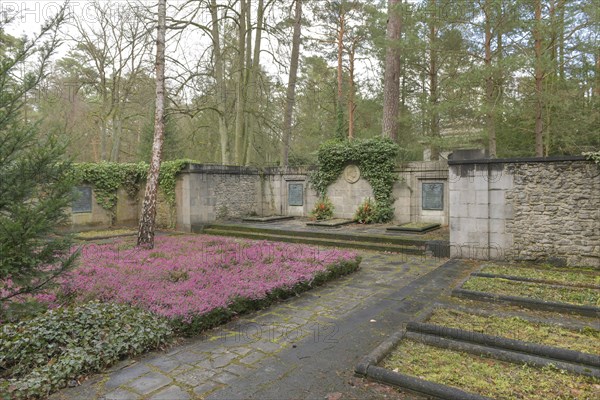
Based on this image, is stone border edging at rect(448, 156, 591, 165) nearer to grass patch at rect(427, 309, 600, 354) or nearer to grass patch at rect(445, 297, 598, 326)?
grass patch at rect(445, 297, 598, 326)

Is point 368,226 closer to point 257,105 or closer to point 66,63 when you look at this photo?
point 257,105

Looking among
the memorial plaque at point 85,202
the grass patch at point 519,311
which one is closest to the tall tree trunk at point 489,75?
the grass patch at point 519,311

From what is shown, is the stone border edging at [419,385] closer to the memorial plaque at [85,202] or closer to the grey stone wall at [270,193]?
the grey stone wall at [270,193]

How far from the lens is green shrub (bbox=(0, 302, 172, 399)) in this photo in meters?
2.94

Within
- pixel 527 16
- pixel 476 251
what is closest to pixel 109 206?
pixel 476 251

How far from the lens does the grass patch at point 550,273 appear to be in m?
5.71

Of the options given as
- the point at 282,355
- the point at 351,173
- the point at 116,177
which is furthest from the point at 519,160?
the point at 116,177

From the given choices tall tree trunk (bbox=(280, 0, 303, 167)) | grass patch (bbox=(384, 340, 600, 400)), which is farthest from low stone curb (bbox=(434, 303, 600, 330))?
tall tree trunk (bbox=(280, 0, 303, 167))

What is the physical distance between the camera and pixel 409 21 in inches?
465

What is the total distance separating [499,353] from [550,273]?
3874 millimetres

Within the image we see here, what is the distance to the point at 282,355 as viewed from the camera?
3.53m

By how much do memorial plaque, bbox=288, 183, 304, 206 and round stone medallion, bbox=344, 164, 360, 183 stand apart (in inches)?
84.5

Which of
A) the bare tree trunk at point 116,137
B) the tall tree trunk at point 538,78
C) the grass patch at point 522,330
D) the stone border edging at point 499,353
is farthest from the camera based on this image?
the bare tree trunk at point 116,137

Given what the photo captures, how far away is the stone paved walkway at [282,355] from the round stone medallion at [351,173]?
752cm
